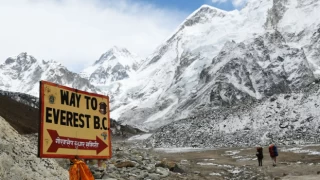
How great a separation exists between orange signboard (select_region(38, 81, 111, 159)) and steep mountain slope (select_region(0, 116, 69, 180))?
1.34m

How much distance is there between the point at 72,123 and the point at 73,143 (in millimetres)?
348

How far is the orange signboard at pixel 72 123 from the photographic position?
623 cm

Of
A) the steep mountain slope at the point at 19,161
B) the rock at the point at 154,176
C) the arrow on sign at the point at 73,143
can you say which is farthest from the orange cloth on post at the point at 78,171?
the rock at the point at 154,176

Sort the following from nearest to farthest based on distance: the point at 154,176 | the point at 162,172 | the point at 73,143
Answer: the point at 73,143 < the point at 154,176 < the point at 162,172

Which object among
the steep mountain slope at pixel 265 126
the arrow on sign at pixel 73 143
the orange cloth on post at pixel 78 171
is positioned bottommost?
the orange cloth on post at pixel 78 171

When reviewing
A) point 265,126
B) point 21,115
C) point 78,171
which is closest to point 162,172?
point 78,171

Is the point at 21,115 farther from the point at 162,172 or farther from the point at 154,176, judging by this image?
the point at 154,176

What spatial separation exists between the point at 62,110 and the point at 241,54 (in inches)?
6437

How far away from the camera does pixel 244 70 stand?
15912cm

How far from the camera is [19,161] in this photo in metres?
7.48

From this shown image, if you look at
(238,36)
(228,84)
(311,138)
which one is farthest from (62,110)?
(238,36)

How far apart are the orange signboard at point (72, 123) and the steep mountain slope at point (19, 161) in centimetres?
134

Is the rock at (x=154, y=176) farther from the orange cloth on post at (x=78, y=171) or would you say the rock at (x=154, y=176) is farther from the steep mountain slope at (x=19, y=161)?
the orange cloth on post at (x=78, y=171)

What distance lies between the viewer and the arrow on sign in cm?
630
